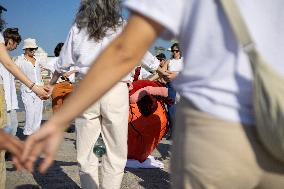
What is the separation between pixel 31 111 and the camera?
9039 millimetres

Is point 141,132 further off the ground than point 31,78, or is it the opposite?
point 31,78


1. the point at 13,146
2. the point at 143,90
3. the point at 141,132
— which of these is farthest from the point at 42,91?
the point at 13,146

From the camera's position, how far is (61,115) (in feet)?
5.17

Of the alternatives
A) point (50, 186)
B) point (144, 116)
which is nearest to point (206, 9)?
point (50, 186)

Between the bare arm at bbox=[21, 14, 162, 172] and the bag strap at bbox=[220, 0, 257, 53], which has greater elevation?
the bag strap at bbox=[220, 0, 257, 53]

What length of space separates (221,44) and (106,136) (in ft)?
9.26

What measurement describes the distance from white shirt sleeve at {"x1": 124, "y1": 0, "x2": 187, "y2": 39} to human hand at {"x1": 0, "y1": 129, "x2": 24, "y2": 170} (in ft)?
2.25

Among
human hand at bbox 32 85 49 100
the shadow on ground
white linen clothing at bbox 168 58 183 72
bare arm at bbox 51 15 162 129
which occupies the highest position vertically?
white linen clothing at bbox 168 58 183 72

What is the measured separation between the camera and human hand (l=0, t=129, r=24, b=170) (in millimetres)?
1751

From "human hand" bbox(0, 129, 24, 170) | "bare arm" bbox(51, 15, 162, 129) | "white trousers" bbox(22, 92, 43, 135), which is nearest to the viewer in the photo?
"bare arm" bbox(51, 15, 162, 129)

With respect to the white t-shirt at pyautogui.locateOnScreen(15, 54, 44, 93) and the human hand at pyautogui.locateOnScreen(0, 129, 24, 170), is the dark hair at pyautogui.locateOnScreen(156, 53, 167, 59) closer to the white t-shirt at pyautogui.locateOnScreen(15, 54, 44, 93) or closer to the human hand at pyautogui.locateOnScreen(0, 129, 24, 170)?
the white t-shirt at pyautogui.locateOnScreen(15, 54, 44, 93)

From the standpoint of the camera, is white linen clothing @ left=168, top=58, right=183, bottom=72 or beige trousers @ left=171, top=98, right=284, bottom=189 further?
white linen clothing @ left=168, top=58, right=183, bottom=72

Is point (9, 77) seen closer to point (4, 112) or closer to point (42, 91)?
point (42, 91)

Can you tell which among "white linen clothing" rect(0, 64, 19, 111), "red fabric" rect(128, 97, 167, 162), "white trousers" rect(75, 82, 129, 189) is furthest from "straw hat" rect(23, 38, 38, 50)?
"white trousers" rect(75, 82, 129, 189)
